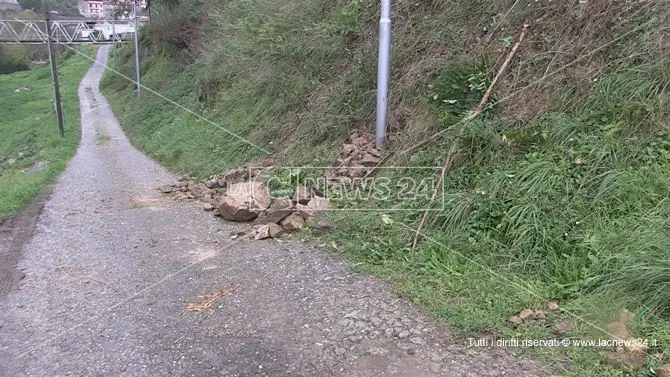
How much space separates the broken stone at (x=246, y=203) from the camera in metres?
7.37

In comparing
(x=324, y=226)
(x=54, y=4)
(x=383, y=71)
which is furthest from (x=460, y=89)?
(x=54, y=4)

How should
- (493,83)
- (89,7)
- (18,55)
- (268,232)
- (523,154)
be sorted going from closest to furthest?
(523,154) < (493,83) < (268,232) < (18,55) < (89,7)

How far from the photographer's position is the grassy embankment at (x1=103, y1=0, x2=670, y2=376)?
4031 mm

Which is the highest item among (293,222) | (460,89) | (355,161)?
(460,89)

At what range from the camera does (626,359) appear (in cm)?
330

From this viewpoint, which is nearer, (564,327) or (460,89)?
(564,327)

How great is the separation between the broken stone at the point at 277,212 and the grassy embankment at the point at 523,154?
2.62 ft

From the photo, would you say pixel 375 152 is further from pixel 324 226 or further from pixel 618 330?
pixel 618 330

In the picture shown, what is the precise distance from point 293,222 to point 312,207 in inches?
14.6

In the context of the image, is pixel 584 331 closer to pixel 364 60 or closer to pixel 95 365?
pixel 95 365

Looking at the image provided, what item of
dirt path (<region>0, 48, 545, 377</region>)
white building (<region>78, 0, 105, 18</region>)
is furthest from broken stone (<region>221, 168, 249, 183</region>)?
white building (<region>78, 0, 105, 18</region>)

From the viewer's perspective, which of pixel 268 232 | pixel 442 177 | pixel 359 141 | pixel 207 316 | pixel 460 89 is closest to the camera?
pixel 207 316

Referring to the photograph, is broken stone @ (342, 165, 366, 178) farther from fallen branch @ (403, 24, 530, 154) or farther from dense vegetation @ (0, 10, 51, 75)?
dense vegetation @ (0, 10, 51, 75)

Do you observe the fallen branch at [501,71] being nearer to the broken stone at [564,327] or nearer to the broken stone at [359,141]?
the broken stone at [359,141]
